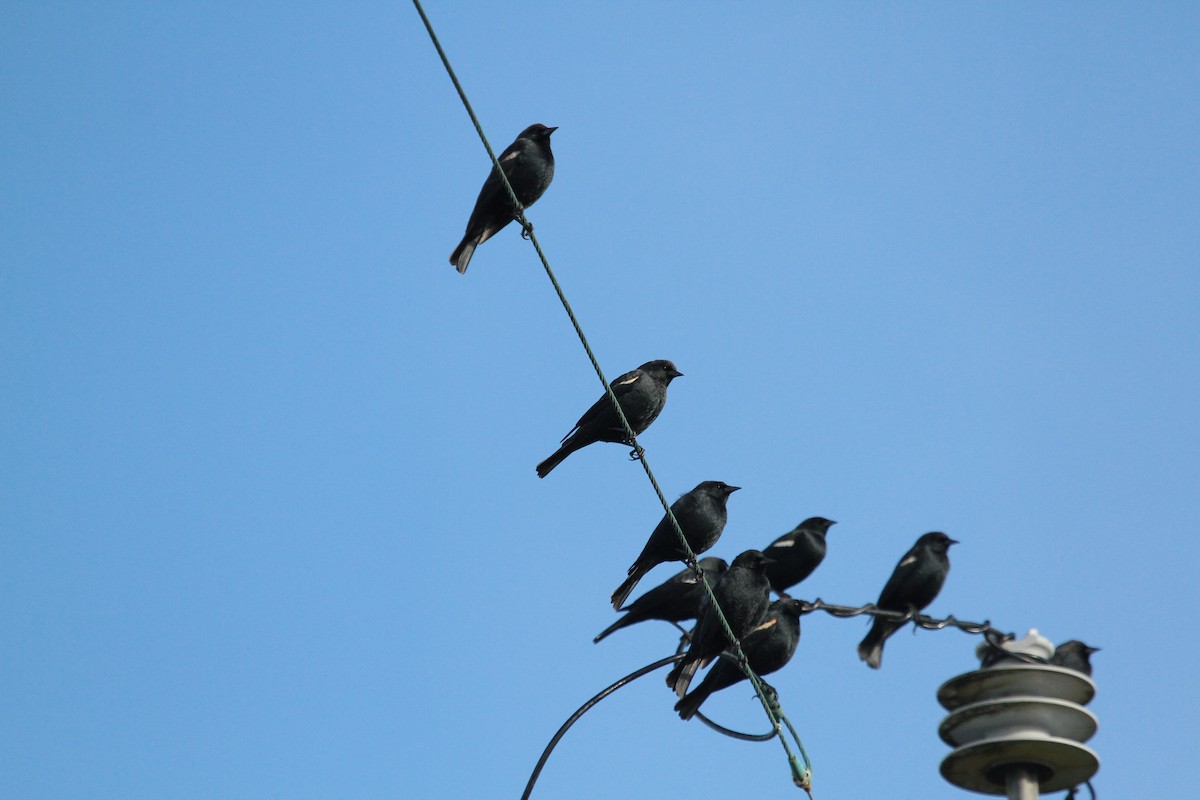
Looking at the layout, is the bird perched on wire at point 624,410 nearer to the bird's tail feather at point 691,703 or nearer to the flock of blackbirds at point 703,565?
the flock of blackbirds at point 703,565

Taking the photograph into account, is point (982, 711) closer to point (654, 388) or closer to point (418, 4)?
point (418, 4)

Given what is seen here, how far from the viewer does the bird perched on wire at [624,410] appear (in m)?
10.1

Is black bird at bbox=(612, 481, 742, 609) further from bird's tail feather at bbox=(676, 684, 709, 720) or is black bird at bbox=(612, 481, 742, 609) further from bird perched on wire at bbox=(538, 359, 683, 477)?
bird's tail feather at bbox=(676, 684, 709, 720)

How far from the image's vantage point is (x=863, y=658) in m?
9.66

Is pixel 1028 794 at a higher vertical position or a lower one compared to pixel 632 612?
lower

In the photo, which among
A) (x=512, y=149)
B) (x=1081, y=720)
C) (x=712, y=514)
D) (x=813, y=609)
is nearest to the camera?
(x=1081, y=720)

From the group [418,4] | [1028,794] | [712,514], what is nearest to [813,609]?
[1028,794]

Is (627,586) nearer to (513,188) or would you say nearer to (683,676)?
(683,676)

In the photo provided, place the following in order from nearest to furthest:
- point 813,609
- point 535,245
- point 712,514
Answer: point 535,245 → point 813,609 → point 712,514

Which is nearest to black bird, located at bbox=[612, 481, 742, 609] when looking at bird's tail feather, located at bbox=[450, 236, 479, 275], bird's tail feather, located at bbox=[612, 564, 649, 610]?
bird's tail feather, located at bbox=[612, 564, 649, 610]

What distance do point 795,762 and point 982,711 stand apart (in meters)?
1.69

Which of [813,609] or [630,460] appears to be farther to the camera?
[630,460]

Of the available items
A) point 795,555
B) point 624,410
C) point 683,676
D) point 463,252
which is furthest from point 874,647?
point 463,252

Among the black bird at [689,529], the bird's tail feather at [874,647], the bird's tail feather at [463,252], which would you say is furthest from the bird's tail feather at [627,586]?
the bird's tail feather at [463,252]
